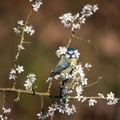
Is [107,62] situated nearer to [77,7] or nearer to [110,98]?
[77,7]

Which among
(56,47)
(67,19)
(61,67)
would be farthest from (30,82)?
(56,47)

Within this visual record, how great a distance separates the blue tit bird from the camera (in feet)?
9.53

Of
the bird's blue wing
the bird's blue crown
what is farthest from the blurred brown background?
the bird's blue crown

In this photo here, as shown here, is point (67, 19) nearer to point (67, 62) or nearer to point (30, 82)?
point (67, 62)

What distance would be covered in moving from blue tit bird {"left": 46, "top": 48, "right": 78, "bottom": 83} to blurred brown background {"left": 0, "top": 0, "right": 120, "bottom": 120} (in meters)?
3.02

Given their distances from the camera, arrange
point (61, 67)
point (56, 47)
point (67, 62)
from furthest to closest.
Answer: point (56, 47)
point (61, 67)
point (67, 62)

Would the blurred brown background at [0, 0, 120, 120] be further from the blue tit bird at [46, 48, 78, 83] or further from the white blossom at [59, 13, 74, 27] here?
the white blossom at [59, 13, 74, 27]

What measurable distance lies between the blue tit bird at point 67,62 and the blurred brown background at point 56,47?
3.02 meters

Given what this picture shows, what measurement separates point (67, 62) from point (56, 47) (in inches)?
168

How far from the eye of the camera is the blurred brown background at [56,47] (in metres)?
6.49

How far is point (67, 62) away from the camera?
2908mm

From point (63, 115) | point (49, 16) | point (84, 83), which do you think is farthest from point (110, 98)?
point (49, 16)

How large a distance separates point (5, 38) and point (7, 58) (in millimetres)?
346

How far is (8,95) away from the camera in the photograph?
6.32 metres
